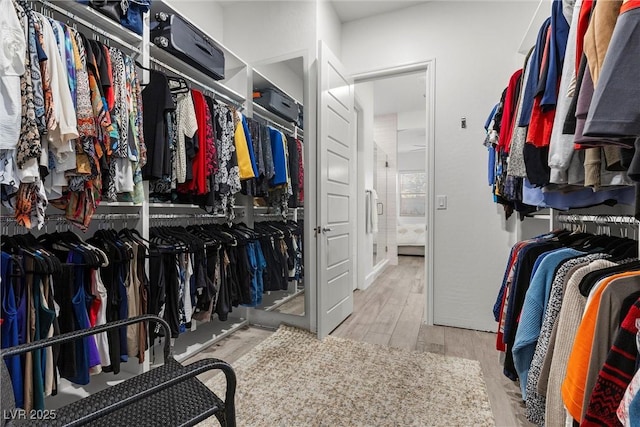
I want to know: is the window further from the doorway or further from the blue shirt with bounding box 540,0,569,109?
the blue shirt with bounding box 540,0,569,109

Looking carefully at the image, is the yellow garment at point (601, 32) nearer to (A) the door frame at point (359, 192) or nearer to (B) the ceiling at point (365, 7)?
(B) the ceiling at point (365, 7)

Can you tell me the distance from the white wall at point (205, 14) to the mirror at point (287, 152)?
20.8 inches

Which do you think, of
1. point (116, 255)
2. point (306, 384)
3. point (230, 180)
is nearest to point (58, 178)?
point (116, 255)

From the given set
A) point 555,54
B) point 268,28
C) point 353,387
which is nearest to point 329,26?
point 268,28

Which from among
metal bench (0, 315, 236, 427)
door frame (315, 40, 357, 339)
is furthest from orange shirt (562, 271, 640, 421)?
door frame (315, 40, 357, 339)

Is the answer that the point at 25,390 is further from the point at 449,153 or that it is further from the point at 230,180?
the point at 449,153

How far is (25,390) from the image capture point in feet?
3.80

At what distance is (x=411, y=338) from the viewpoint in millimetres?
2428

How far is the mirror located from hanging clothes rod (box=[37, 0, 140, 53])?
3.59 ft

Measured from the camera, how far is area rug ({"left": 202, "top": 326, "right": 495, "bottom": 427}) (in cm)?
149

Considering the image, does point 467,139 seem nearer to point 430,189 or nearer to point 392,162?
point 430,189

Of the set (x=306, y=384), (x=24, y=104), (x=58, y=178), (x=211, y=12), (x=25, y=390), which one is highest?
(x=211, y=12)

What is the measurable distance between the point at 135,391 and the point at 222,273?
1.52m

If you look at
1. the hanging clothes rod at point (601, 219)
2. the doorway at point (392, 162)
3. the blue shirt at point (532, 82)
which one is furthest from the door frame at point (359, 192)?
the blue shirt at point (532, 82)
